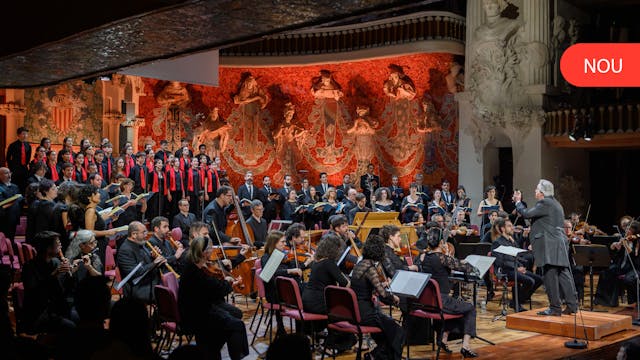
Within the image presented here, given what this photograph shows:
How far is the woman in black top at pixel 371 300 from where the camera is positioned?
20.2 ft

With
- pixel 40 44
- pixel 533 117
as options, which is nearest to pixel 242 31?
pixel 40 44

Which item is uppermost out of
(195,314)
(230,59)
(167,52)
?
(230,59)

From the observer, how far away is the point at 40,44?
3.58m

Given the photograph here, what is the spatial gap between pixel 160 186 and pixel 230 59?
594 cm

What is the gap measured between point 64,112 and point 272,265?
1006 centimetres

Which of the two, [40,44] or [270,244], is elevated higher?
[40,44]

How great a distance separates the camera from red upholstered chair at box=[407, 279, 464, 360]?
663cm

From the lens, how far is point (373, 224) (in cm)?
1123

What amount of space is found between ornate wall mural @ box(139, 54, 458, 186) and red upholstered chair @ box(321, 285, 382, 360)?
1128 centimetres

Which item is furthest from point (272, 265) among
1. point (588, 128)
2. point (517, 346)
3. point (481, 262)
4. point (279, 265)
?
point (588, 128)

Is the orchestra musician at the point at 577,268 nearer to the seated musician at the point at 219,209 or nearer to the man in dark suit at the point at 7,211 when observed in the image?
the seated musician at the point at 219,209

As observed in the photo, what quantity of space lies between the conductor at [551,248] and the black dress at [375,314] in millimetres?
2749

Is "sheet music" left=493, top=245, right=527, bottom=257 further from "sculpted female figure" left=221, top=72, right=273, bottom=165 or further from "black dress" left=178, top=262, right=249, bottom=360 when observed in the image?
"sculpted female figure" left=221, top=72, right=273, bottom=165

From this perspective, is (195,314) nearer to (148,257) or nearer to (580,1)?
(148,257)
